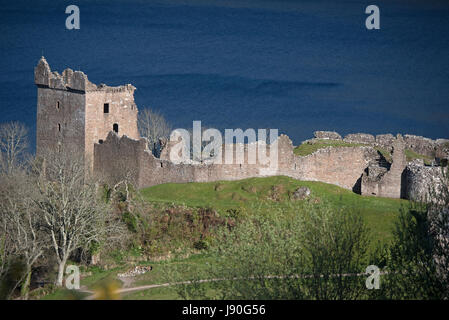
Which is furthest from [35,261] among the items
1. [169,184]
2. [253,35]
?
[253,35]

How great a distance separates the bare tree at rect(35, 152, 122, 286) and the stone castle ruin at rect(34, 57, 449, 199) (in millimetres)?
5924

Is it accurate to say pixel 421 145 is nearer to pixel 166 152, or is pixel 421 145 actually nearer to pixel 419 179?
pixel 419 179

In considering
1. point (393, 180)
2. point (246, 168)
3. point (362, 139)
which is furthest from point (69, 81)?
point (393, 180)

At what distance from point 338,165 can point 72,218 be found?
1844cm

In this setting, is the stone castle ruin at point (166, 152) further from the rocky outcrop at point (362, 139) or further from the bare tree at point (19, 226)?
the bare tree at point (19, 226)

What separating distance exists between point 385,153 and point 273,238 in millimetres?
23314

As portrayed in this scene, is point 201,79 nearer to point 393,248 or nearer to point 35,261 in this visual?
point 35,261

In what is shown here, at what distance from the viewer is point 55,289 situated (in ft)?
180

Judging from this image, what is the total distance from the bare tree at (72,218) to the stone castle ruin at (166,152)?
592 centimetres

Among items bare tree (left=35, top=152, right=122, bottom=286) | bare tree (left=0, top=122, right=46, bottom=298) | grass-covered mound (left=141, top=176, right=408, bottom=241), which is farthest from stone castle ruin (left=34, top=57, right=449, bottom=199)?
bare tree (left=35, top=152, right=122, bottom=286)

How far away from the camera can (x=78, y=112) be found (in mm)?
69688

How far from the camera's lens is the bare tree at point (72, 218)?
5791 centimetres

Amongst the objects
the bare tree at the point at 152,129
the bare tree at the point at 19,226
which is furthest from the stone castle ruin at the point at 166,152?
the bare tree at the point at 152,129

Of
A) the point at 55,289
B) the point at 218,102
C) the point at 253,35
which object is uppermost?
the point at 253,35
